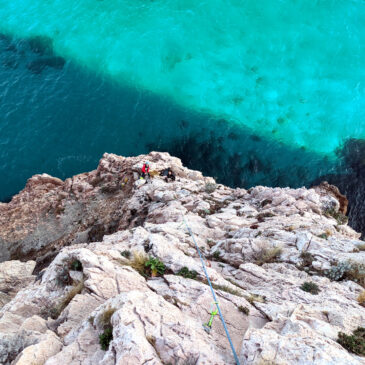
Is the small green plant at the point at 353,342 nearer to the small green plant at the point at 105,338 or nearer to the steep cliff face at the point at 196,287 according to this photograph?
the steep cliff face at the point at 196,287

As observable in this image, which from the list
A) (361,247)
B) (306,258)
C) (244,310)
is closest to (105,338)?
(244,310)

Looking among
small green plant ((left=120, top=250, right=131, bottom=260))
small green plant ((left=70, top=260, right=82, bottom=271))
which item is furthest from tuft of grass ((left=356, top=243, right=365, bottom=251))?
small green plant ((left=70, top=260, right=82, bottom=271))

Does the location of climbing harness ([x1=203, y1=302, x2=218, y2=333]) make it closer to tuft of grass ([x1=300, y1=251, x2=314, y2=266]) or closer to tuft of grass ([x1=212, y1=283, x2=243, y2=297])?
tuft of grass ([x1=212, y1=283, x2=243, y2=297])

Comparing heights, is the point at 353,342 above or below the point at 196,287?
above

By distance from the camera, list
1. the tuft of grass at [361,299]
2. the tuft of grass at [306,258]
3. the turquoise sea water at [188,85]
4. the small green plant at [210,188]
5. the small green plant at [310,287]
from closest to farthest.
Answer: the tuft of grass at [361,299] → the small green plant at [310,287] → the tuft of grass at [306,258] → the small green plant at [210,188] → the turquoise sea water at [188,85]

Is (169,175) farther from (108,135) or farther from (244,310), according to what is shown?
(244,310)

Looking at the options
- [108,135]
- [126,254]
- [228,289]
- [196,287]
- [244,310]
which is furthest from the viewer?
[108,135]

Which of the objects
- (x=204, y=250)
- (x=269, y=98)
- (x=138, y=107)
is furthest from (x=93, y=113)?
(x=204, y=250)

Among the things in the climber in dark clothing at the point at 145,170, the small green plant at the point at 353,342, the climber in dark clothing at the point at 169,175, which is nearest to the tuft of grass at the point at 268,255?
the small green plant at the point at 353,342
